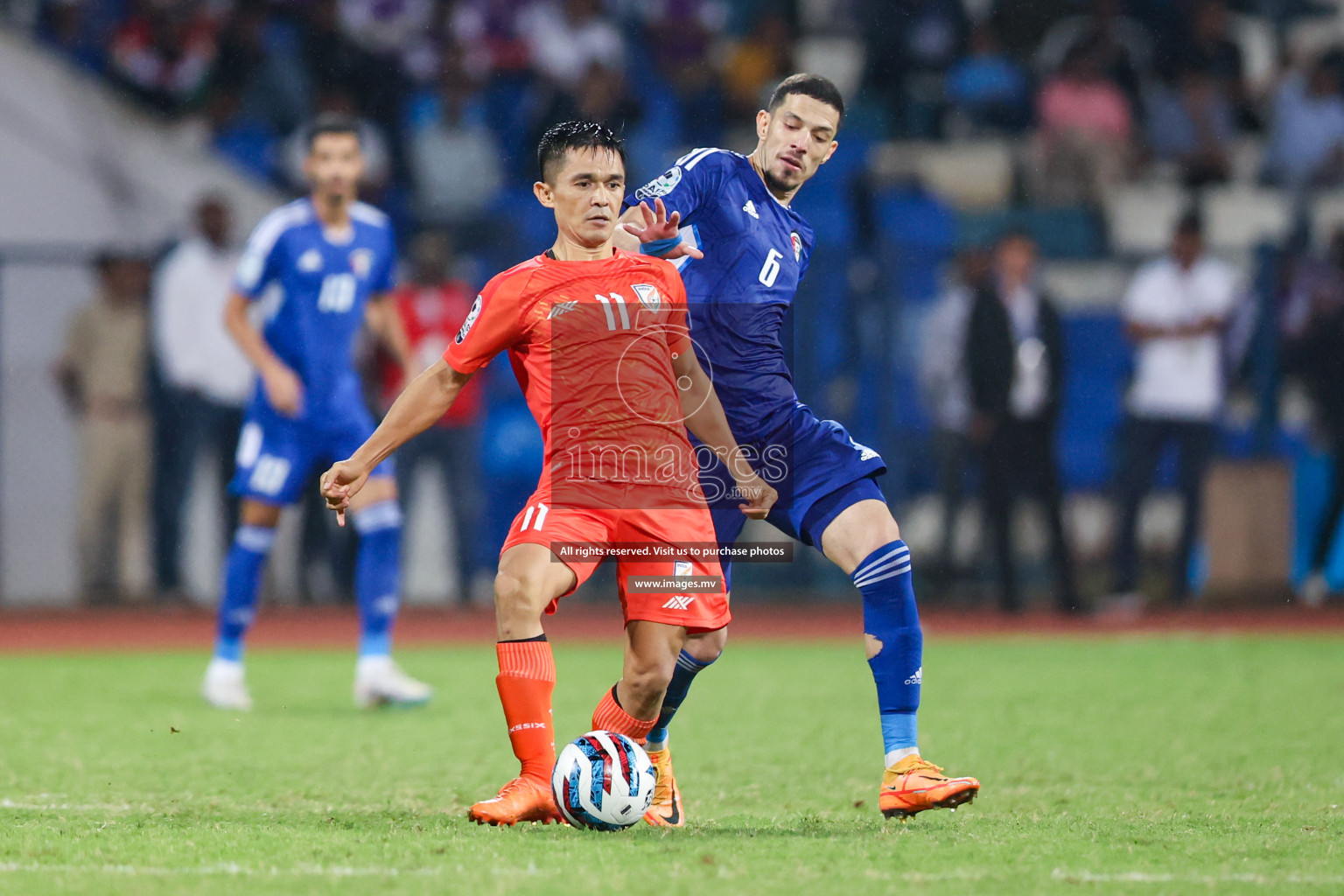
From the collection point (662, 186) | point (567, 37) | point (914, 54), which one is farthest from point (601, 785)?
point (914, 54)

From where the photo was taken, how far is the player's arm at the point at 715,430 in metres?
5.29

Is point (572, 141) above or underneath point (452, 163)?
underneath

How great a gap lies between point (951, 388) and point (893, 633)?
7847 millimetres

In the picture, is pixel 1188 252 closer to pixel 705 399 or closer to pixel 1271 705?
pixel 1271 705

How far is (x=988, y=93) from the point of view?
16.2 m

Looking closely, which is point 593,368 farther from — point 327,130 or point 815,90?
point 327,130

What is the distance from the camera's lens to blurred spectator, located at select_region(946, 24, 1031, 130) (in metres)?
16.2

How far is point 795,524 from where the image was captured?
17.8 ft

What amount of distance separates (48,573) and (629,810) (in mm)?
9891

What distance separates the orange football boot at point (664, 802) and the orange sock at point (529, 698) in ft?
1.12

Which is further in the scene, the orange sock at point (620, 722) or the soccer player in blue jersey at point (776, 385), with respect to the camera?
the soccer player in blue jersey at point (776, 385)

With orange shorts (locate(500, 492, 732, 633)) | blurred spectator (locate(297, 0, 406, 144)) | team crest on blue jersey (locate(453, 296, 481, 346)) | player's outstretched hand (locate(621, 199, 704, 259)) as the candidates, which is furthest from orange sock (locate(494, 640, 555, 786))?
blurred spectator (locate(297, 0, 406, 144))

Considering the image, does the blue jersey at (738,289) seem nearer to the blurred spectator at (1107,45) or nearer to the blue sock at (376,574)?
the blue sock at (376,574)

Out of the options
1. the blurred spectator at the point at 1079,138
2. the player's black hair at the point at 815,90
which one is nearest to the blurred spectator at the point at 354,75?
the blurred spectator at the point at 1079,138
